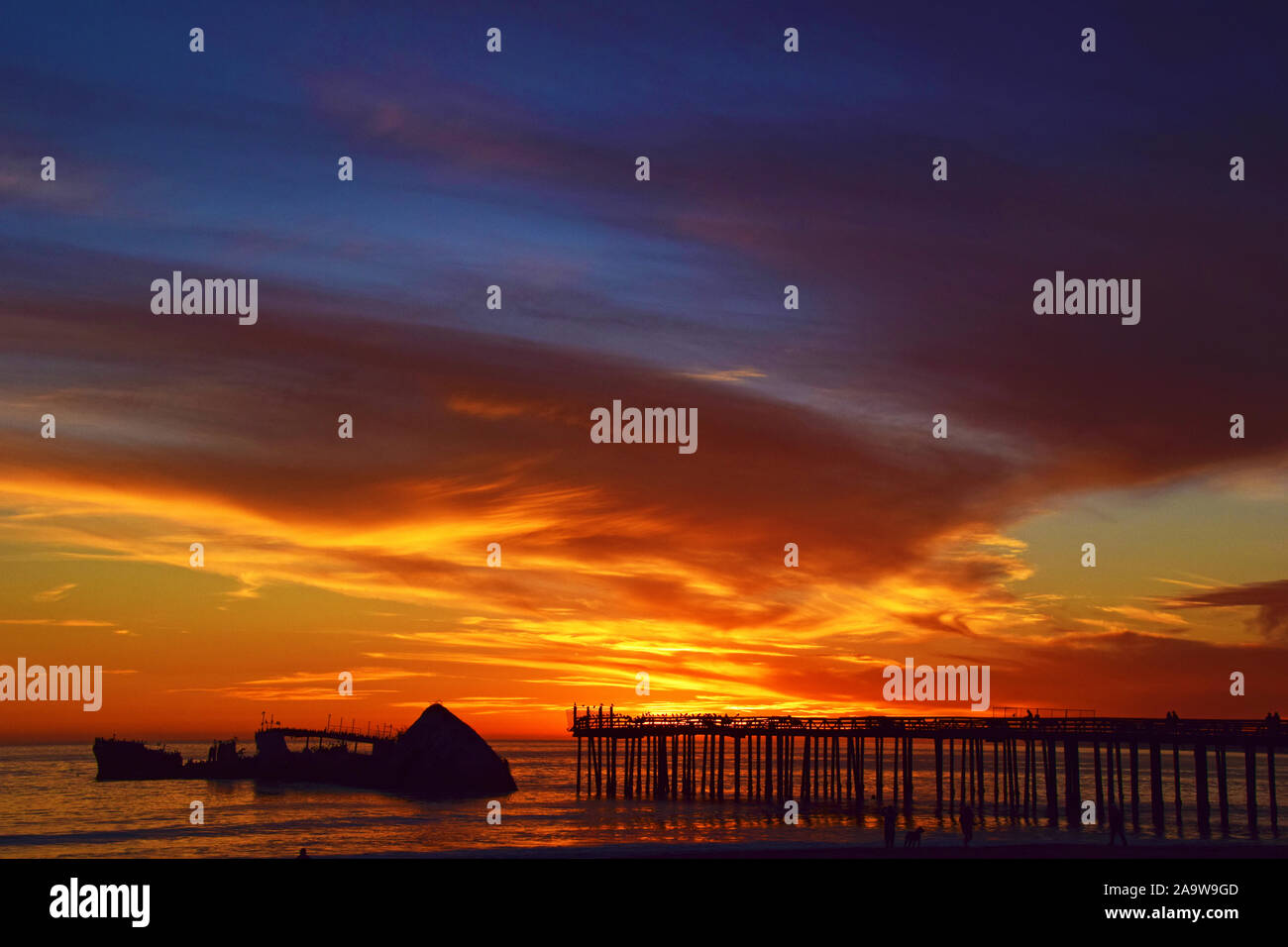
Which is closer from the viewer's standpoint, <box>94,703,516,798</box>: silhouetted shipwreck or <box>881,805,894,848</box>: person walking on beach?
<box>881,805,894,848</box>: person walking on beach

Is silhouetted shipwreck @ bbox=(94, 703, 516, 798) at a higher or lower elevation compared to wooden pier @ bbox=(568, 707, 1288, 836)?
lower

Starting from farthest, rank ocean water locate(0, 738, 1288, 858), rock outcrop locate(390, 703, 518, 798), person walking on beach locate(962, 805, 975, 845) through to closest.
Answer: rock outcrop locate(390, 703, 518, 798) < ocean water locate(0, 738, 1288, 858) < person walking on beach locate(962, 805, 975, 845)

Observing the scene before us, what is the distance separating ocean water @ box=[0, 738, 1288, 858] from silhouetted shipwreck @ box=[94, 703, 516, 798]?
66.0 inches

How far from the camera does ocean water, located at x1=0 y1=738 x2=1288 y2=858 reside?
169ft

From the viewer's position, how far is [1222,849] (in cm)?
3603

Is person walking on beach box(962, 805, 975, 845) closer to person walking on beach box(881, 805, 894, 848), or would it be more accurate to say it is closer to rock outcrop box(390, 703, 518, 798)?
person walking on beach box(881, 805, 894, 848)

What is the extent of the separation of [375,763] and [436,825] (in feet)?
96.4

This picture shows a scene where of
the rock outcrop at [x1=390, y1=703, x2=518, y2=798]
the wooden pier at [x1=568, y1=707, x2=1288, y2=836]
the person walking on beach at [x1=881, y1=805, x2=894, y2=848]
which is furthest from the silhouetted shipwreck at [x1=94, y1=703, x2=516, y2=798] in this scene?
the person walking on beach at [x1=881, y1=805, x2=894, y2=848]

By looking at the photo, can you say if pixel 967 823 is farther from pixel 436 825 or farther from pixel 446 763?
pixel 446 763

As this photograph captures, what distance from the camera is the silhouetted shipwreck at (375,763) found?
8025 centimetres

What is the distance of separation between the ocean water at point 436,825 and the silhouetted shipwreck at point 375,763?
168 cm

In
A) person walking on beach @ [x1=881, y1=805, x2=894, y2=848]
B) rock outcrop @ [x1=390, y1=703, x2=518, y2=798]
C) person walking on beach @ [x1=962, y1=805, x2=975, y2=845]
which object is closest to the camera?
person walking on beach @ [x1=881, y1=805, x2=894, y2=848]
